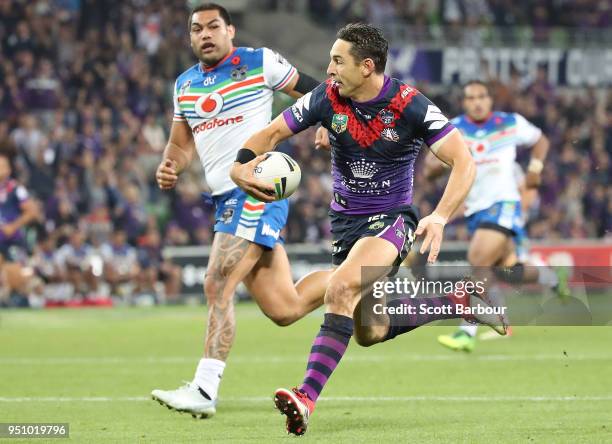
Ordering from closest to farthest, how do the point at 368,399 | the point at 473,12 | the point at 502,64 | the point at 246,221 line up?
the point at 246,221
the point at 368,399
the point at 502,64
the point at 473,12

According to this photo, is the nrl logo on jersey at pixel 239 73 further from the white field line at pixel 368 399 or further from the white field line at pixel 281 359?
the white field line at pixel 281 359

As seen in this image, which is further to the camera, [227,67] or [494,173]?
[494,173]

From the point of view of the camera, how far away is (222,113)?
8852mm

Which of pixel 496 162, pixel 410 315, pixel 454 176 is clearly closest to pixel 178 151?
pixel 410 315

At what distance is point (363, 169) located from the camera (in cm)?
759

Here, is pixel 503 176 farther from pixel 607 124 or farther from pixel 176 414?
pixel 607 124

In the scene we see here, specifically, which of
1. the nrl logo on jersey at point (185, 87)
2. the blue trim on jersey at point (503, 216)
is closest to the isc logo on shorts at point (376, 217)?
the nrl logo on jersey at point (185, 87)

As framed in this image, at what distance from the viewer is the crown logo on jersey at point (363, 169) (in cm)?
757

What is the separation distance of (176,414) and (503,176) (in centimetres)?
660

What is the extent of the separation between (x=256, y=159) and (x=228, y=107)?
1549 mm

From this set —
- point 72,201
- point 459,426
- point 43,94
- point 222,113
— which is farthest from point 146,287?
point 459,426

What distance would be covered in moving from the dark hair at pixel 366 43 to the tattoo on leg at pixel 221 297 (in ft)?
5.95

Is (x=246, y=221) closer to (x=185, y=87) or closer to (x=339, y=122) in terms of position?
(x=185, y=87)

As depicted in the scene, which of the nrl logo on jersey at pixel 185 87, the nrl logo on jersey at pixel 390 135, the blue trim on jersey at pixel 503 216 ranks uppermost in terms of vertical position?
the nrl logo on jersey at pixel 390 135
